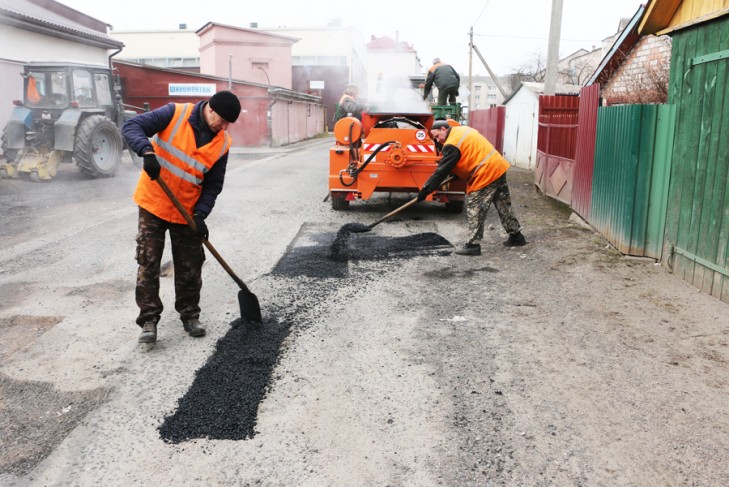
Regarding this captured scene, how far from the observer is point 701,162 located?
5.09m

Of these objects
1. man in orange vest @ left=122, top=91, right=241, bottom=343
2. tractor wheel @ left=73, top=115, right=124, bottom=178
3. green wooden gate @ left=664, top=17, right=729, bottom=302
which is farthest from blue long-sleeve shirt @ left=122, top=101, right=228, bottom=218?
tractor wheel @ left=73, top=115, right=124, bottom=178

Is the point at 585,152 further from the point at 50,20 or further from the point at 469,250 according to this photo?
the point at 50,20

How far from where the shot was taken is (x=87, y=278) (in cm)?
528

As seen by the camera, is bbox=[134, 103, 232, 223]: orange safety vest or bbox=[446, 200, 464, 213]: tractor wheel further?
bbox=[446, 200, 464, 213]: tractor wheel

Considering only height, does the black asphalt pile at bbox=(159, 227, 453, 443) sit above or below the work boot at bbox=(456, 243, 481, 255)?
below

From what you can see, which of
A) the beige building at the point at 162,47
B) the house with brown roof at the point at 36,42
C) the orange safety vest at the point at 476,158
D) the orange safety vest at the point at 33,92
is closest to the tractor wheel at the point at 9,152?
the orange safety vest at the point at 33,92

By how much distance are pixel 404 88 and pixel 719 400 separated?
1220cm

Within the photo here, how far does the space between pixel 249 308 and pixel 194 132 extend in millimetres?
1205

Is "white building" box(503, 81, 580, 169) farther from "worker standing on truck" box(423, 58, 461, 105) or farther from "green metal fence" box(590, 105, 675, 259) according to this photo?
"green metal fence" box(590, 105, 675, 259)

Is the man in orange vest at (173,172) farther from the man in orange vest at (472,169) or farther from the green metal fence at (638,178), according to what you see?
the green metal fence at (638,178)

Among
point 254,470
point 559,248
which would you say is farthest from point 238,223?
point 254,470

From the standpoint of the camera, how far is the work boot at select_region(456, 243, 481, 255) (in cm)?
643

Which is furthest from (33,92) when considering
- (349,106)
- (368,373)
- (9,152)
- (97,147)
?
(368,373)

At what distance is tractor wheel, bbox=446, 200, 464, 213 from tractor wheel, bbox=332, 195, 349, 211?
1.45 metres
